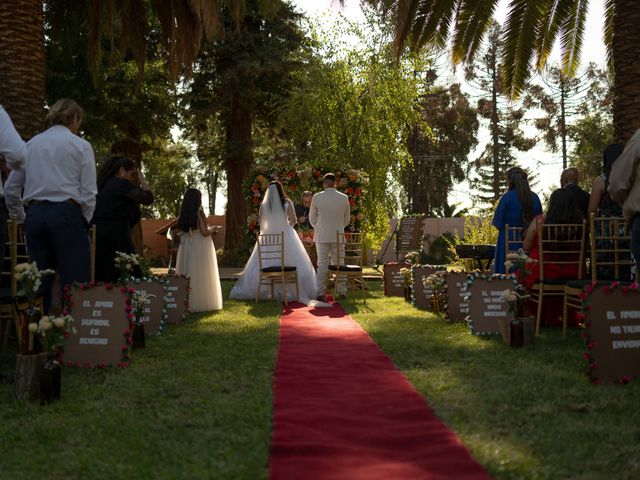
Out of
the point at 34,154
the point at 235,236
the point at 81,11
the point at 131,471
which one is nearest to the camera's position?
the point at 131,471

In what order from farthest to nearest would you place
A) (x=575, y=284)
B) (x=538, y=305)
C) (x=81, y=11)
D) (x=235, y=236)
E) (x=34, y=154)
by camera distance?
(x=235, y=236) < (x=81, y=11) < (x=538, y=305) < (x=575, y=284) < (x=34, y=154)

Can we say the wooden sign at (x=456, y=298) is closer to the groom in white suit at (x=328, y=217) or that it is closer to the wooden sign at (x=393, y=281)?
the groom in white suit at (x=328, y=217)

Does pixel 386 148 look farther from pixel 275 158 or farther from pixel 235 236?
pixel 235 236

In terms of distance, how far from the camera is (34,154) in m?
5.20

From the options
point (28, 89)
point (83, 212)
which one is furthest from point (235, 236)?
point (83, 212)

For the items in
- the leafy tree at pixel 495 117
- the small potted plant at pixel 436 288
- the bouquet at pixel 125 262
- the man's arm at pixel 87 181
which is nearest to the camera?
the man's arm at pixel 87 181

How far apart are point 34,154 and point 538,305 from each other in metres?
5.04

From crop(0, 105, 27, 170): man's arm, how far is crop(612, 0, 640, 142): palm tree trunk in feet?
22.2

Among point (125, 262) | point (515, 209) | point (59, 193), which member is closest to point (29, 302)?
point (59, 193)

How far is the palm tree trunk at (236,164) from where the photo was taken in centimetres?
2248

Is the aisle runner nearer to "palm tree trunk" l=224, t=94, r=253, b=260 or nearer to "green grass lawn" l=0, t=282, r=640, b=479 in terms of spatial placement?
"green grass lawn" l=0, t=282, r=640, b=479

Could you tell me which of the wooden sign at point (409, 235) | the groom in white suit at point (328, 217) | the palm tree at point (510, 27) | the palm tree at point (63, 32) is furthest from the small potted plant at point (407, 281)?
the wooden sign at point (409, 235)

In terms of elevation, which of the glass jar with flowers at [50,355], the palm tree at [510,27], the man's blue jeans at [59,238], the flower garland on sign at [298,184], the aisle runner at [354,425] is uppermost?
the palm tree at [510,27]

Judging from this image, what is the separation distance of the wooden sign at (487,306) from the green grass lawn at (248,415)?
0.59 m
